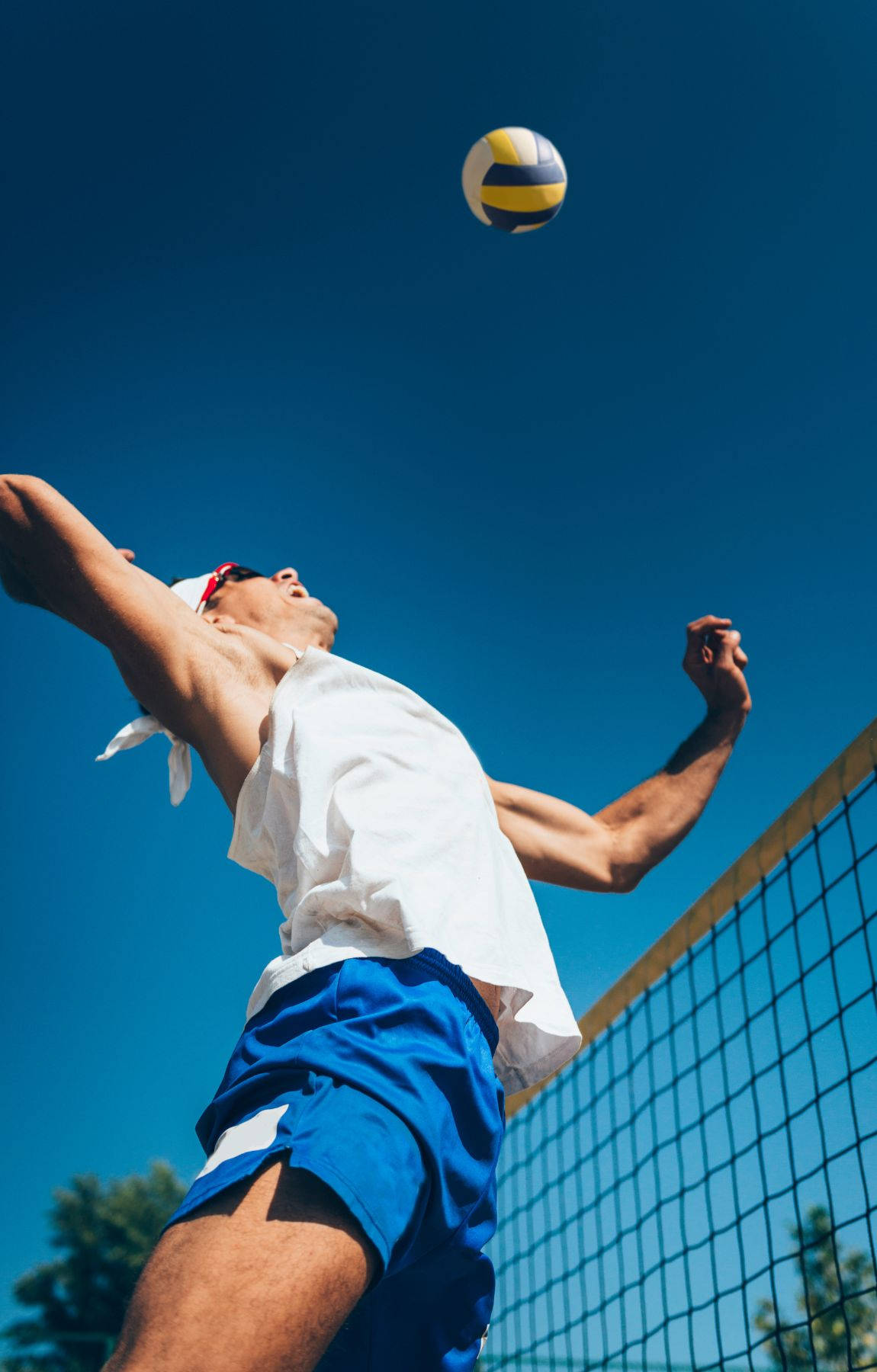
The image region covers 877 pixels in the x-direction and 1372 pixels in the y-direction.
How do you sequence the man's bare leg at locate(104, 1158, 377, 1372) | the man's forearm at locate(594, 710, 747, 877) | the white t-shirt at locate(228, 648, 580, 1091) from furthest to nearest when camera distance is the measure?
the man's forearm at locate(594, 710, 747, 877)
the white t-shirt at locate(228, 648, 580, 1091)
the man's bare leg at locate(104, 1158, 377, 1372)

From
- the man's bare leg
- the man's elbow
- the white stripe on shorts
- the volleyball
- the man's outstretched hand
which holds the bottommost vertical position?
the man's bare leg

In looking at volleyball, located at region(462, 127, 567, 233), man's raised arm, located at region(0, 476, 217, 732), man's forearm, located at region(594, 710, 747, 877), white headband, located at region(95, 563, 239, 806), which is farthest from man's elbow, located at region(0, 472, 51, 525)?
volleyball, located at region(462, 127, 567, 233)

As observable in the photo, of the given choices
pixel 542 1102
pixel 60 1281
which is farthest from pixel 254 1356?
pixel 60 1281

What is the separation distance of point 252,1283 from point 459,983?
0.59m

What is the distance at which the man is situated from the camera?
1354 mm

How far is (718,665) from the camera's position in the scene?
10.4ft

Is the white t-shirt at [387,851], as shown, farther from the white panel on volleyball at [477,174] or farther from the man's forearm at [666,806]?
the white panel on volleyball at [477,174]

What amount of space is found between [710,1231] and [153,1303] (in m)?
2.68

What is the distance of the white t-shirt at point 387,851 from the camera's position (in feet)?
5.77

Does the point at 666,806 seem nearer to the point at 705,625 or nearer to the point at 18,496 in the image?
the point at 705,625

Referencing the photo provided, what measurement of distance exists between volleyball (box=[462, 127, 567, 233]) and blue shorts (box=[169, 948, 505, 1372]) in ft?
11.9

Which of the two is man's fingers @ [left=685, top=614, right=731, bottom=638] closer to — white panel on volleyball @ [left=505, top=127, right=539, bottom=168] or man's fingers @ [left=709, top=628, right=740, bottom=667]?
man's fingers @ [left=709, top=628, right=740, bottom=667]

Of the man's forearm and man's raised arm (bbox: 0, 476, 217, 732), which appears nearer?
man's raised arm (bbox: 0, 476, 217, 732)

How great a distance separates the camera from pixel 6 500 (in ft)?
7.11
